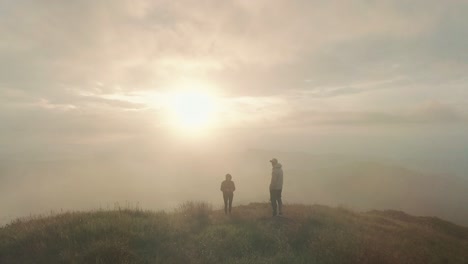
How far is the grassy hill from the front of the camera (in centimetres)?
1029

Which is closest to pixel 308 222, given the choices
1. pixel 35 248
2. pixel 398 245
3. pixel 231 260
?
pixel 398 245

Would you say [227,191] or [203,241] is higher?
[227,191]

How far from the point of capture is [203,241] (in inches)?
464

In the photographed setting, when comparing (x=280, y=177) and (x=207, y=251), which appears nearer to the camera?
(x=207, y=251)

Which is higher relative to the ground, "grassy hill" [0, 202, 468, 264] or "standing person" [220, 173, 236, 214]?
"standing person" [220, 173, 236, 214]

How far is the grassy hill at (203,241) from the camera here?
10.3 m

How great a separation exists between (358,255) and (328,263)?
3.71 ft

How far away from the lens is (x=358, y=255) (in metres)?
10.8

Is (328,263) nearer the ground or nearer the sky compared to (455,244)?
nearer the sky

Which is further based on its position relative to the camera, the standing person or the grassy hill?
the standing person

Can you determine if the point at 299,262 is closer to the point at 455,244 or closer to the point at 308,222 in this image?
the point at 308,222

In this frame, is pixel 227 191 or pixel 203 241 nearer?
pixel 203 241

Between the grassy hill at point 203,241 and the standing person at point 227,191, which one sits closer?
the grassy hill at point 203,241

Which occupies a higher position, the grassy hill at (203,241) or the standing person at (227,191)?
the standing person at (227,191)
